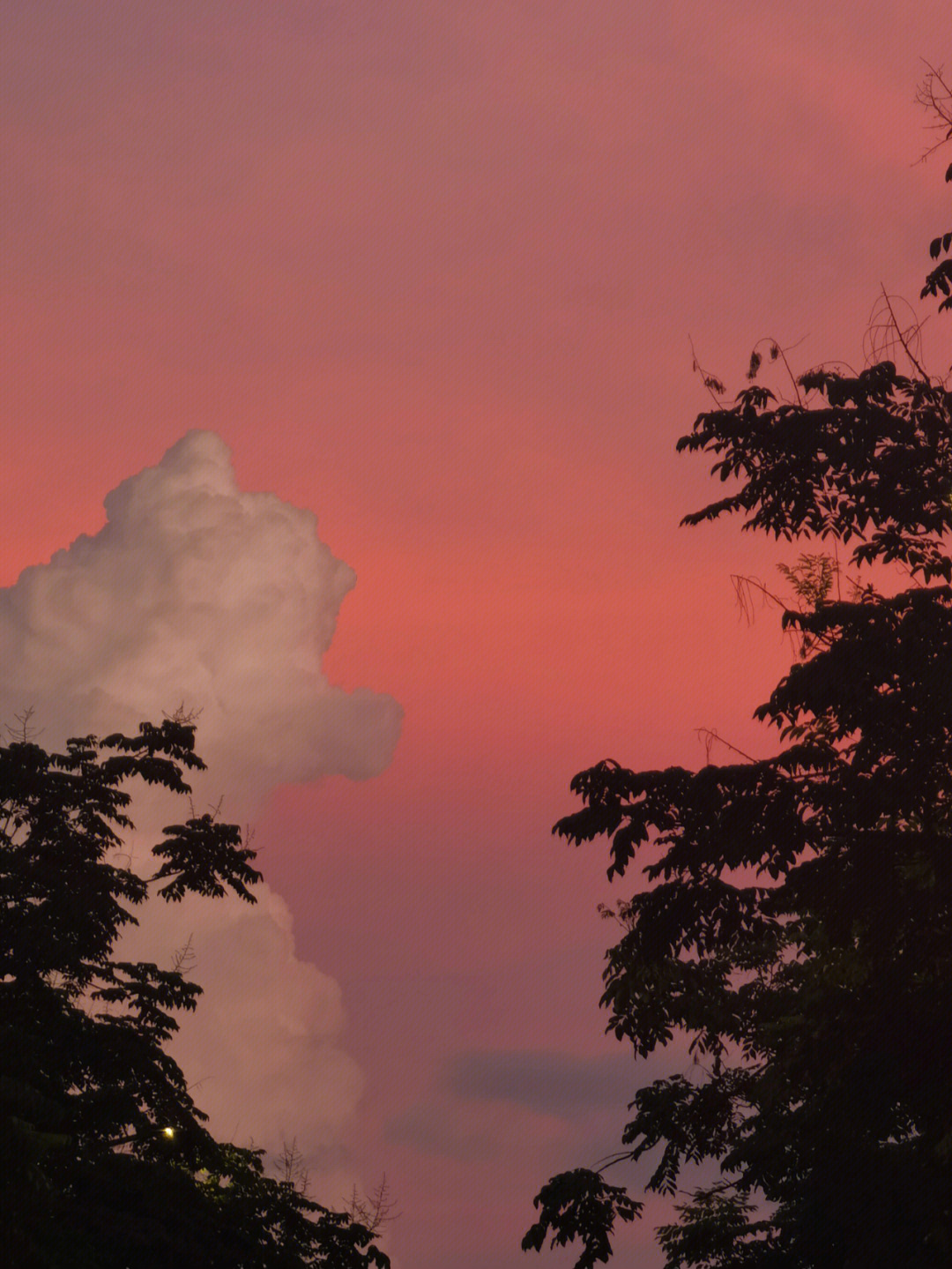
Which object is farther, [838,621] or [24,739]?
[24,739]

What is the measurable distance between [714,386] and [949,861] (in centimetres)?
643

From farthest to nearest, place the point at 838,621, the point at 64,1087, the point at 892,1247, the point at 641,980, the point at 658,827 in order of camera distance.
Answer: the point at 64,1087 < the point at 641,980 < the point at 892,1247 < the point at 658,827 < the point at 838,621

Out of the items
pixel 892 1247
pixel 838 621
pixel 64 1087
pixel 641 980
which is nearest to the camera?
pixel 838 621

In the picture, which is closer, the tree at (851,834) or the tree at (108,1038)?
the tree at (851,834)

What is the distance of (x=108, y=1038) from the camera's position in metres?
21.7

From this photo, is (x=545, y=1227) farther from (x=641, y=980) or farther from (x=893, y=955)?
(x=893, y=955)

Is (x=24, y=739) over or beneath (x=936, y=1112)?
over

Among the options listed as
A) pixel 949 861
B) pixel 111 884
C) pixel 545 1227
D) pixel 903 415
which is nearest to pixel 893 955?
pixel 949 861

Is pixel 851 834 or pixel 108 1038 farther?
pixel 108 1038

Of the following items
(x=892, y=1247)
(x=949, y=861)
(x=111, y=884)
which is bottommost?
(x=892, y=1247)

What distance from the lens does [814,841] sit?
15.0 m

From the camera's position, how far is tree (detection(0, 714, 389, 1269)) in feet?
65.8

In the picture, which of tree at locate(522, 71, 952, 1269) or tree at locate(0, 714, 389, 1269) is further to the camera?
tree at locate(0, 714, 389, 1269)

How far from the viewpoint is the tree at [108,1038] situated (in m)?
20.1
